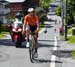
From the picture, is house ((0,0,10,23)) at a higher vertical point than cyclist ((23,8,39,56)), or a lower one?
lower

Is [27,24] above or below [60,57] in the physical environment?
above

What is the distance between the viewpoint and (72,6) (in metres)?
70.9

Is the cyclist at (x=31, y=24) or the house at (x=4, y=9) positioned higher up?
the cyclist at (x=31, y=24)

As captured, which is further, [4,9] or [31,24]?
[4,9]

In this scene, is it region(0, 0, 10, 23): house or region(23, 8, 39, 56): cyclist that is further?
region(0, 0, 10, 23): house

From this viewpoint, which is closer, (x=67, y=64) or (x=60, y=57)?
(x=67, y=64)

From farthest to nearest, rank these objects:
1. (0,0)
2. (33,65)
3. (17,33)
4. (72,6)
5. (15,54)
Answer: (0,0)
(72,6)
(17,33)
(15,54)
(33,65)

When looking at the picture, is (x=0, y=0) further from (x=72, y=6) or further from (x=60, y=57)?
(x=60, y=57)

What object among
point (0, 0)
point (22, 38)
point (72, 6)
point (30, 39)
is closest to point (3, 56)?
point (30, 39)

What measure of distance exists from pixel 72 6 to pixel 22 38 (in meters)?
51.7

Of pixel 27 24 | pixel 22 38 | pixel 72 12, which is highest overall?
pixel 27 24

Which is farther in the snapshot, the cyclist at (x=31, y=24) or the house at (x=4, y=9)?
the house at (x=4, y=9)

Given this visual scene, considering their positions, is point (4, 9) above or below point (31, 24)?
below

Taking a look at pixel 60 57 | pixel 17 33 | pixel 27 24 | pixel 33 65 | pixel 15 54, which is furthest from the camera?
pixel 17 33
